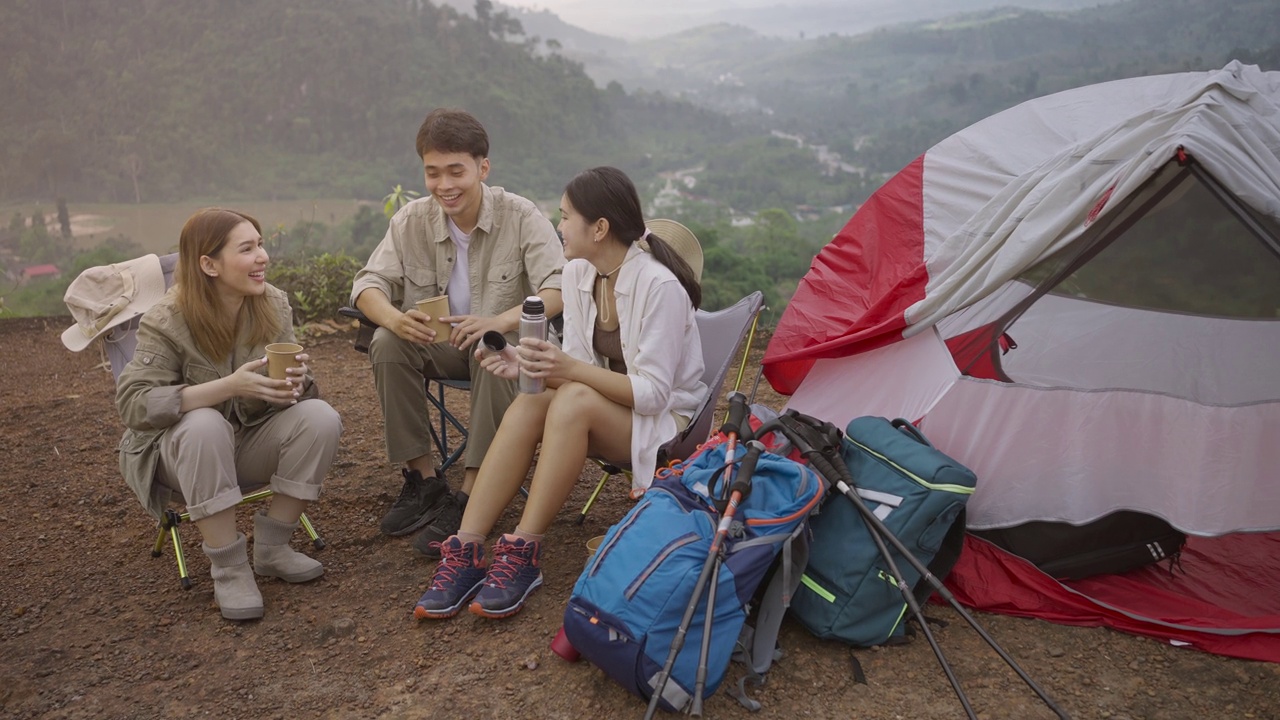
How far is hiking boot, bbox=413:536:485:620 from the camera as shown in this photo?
95.1 inches

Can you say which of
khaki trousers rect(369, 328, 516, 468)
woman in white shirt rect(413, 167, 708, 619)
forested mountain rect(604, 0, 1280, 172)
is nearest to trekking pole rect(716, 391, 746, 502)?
woman in white shirt rect(413, 167, 708, 619)

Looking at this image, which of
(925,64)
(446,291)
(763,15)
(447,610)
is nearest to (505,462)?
(447,610)

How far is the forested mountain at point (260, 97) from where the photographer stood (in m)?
13.8

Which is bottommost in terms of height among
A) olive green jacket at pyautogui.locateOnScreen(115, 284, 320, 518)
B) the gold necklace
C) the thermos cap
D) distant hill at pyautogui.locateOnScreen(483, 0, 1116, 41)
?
olive green jacket at pyautogui.locateOnScreen(115, 284, 320, 518)

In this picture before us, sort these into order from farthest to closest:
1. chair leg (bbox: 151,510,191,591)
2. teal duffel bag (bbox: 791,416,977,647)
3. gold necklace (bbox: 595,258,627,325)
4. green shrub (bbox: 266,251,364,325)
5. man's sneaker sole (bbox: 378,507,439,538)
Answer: green shrub (bbox: 266,251,364,325) < man's sneaker sole (bbox: 378,507,439,538) < gold necklace (bbox: 595,258,627,325) < chair leg (bbox: 151,510,191,591) < teal duffel bag (bbox: 791,416,977,647)

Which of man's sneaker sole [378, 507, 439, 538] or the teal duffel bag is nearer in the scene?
the teal duffel bag

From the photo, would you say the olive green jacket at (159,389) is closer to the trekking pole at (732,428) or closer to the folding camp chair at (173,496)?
the folding camp chair at (173,496)

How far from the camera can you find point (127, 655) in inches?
92.0

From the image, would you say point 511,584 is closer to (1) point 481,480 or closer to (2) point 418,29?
(1) point 481,480

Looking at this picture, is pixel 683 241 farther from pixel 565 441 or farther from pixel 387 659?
pixel 387 659

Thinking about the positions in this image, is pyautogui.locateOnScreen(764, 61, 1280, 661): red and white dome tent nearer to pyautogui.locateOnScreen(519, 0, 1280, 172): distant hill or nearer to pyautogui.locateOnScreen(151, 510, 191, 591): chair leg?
pyautogui.locateOnScreen(151, 510, 191, 591): chair leg

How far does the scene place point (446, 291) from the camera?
10.6 feet

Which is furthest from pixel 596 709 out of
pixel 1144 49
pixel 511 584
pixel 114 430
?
pixel 1144 49

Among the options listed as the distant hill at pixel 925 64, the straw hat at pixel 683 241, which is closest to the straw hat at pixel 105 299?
the straw hat at pixel 683 241
